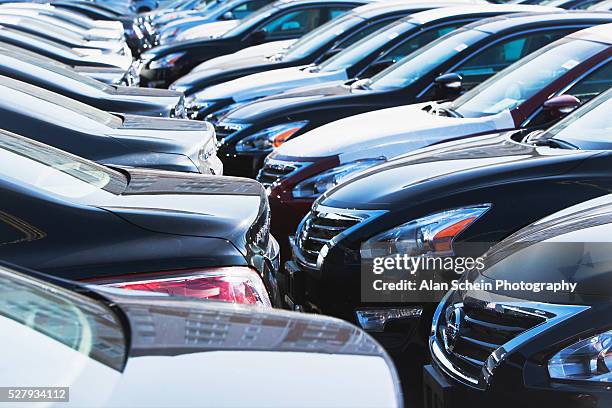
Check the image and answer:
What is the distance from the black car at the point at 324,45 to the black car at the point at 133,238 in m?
8.84

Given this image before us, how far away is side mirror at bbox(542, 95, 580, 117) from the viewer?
21.9 ft

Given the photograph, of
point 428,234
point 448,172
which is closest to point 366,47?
point 448,172

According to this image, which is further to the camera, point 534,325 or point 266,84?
point 266,84

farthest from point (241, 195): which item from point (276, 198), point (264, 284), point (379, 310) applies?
point (276, 198)

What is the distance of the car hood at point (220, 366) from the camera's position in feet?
6.79

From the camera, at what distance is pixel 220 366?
2.18m

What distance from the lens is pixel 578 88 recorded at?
7180 mm

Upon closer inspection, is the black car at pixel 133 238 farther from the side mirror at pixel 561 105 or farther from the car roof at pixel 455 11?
the car roof at pixel 455 11

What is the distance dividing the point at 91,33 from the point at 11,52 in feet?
28.1

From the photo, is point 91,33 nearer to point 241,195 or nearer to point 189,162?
point 189,162

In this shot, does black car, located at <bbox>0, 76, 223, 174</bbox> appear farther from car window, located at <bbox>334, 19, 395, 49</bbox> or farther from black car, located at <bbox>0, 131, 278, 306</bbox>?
car window, located at <bbox>334, 19, 395, 49</bbox>

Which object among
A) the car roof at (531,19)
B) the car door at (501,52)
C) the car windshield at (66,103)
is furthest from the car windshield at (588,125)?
the car roof at (531,19)

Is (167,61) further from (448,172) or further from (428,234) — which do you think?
(428,234)

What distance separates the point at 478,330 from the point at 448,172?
5.49 ft
